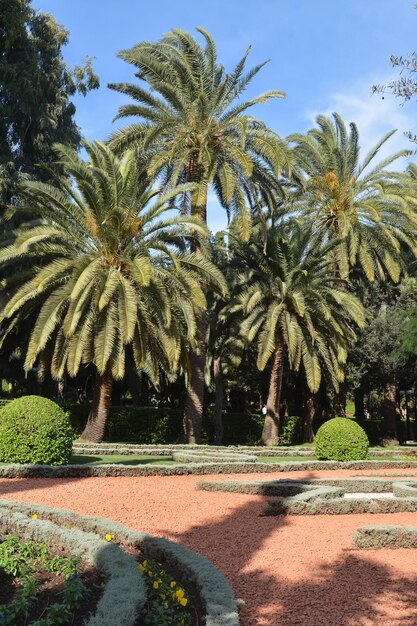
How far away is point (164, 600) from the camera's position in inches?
208

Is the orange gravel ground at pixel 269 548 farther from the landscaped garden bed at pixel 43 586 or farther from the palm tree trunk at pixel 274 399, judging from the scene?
the palm tree trunk at pixel 274 399

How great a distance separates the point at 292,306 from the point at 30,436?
14.9 meters

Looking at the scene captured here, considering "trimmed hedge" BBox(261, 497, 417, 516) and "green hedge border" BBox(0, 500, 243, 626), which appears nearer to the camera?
"green hedge border" BBox(0, 500, 243, 626)

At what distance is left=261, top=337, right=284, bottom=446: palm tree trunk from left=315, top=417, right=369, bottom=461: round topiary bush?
9140 mm

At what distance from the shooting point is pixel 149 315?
19.5 metres

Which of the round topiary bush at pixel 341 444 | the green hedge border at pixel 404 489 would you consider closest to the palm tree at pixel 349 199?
the round topiary bush at pixel 341 444

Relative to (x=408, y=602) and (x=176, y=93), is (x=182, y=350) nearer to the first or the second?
(x=176, y=93)

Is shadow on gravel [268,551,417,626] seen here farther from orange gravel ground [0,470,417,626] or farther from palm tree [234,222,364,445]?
palm tree [234,222,364,445]

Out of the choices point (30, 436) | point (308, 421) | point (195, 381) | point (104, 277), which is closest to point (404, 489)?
point (30, 436)

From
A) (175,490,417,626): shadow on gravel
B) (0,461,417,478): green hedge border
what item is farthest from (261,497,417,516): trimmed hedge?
(0,461,417,478): green hedge border

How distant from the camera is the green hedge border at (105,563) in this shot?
4.50m

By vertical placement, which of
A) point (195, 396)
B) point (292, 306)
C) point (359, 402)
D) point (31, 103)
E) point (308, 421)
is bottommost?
point (308, 421)

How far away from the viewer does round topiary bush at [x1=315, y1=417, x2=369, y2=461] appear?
17297 millimetres

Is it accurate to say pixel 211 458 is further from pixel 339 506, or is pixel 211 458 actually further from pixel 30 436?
pixel 339 506
